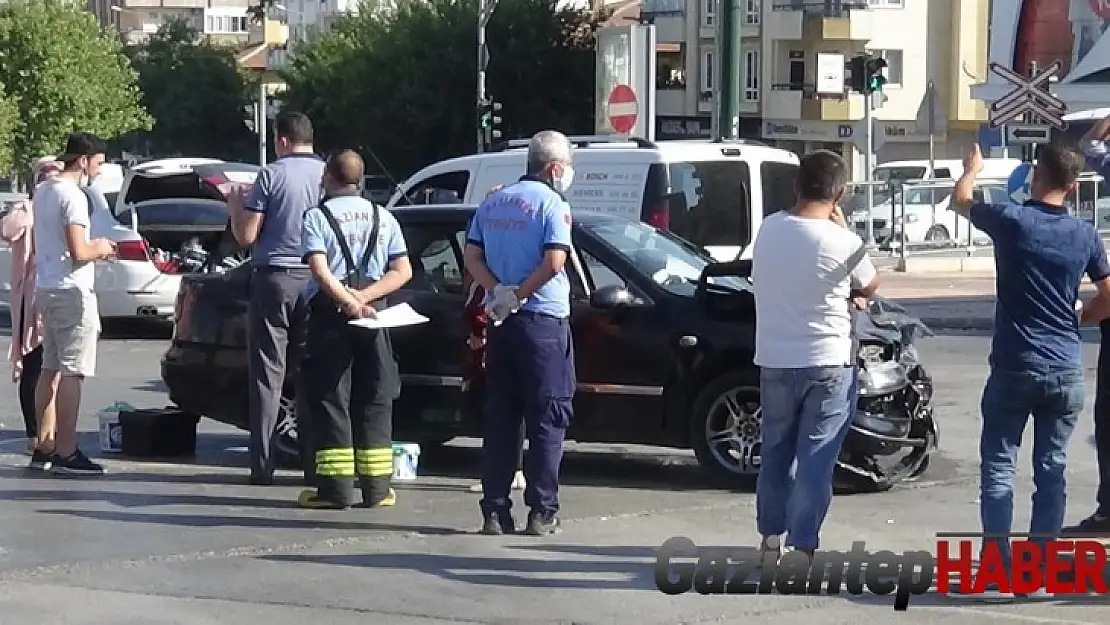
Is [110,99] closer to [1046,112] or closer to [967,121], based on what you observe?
[967,121]

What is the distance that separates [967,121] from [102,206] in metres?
53.1

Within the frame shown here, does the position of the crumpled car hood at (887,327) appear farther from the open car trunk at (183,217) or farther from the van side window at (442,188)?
the open car trunk at (183,217)

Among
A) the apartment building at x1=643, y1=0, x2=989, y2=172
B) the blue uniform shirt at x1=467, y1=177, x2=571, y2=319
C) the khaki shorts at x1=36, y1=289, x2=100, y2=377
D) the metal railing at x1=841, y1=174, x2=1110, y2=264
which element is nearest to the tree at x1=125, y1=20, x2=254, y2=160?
the apartment building at x1=643, y1=0, x2=989, y2=172

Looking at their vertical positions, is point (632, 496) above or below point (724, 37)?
below

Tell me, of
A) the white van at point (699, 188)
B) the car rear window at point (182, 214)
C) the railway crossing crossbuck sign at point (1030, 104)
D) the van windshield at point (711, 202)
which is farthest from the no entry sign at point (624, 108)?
the van windshield at point (711, 202)

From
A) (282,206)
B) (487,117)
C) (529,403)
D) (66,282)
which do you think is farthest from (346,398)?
(487,117)

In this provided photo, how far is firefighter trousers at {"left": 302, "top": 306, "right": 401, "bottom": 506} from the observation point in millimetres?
9039

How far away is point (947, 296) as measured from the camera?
27.3m

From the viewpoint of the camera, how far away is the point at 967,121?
6147cm

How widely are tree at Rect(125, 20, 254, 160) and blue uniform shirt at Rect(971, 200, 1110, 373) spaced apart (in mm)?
72617

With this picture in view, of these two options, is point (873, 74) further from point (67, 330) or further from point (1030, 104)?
point (67, 330)

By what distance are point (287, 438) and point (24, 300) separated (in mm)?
1745

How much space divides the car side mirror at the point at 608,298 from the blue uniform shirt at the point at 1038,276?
2.95m

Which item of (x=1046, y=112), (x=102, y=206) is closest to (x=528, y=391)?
(x=102, y=206)
